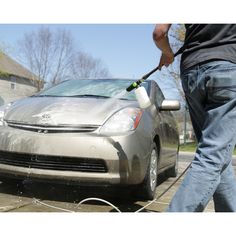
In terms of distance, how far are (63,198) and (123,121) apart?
692 millimetres

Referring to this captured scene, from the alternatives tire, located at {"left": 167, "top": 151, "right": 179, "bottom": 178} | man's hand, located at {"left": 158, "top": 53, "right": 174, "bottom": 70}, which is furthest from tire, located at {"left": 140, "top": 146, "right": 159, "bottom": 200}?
tire, located at {"left": 167, "top": 151, "right": 179, "bottom": 178}

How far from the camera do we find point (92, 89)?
3.26 m

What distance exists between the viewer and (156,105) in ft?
10.7

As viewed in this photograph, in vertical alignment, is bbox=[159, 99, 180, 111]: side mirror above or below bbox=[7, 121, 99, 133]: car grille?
above

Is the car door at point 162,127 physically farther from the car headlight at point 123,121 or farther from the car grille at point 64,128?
the car grille at point 64,128

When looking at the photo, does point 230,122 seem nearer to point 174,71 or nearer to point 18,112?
point 174,71

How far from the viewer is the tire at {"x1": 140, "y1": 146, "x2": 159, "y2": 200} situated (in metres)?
2.90

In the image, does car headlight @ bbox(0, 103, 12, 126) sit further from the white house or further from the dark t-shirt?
the dark t-shirt

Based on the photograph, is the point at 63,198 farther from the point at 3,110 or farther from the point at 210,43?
the point at 210,43

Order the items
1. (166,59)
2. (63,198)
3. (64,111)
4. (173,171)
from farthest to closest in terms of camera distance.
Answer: (173,171) → (63,198) → (64,111) → (166,59)

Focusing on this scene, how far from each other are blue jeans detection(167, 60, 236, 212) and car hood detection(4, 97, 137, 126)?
3.29 ft

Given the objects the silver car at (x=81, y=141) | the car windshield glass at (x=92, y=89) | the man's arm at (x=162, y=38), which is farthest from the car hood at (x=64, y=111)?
the man's arm at (x=162, y=38)

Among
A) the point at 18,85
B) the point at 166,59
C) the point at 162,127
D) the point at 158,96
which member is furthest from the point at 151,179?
the point at 18,85
